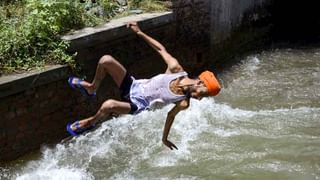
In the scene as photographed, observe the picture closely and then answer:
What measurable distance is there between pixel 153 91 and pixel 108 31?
7.08ft

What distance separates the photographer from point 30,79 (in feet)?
21.7

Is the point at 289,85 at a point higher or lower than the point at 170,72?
lower

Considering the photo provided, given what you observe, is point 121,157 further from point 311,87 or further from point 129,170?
point 311,87

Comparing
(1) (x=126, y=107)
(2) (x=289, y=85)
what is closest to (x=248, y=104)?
(2) (x=289, y=85)

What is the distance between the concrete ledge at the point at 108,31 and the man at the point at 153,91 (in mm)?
1432

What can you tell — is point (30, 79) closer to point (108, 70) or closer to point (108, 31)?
point (108, 70)

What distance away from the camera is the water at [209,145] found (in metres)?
6.42

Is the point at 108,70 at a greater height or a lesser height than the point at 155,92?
greater

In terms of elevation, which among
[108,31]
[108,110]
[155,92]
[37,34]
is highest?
[37,34]

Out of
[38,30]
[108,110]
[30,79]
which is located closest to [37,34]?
[38,30]

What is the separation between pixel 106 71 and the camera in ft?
Result: 19.7

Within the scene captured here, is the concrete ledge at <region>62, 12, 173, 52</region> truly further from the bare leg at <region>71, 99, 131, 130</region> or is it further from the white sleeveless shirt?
the bare leg at <region>71, 99, 131, 130</region>

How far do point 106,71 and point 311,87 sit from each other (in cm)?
452

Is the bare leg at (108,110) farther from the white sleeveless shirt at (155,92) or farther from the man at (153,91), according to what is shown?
the white sleeveless shirt at (155,92)
